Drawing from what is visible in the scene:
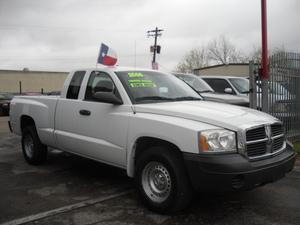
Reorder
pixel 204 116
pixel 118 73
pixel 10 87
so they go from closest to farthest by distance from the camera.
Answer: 1. pixel 204 116
2. pixel 118 73
3. pixel 10 87

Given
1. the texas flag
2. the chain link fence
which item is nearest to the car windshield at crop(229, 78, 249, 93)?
the chain link fence

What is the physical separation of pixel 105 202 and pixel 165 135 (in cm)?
139

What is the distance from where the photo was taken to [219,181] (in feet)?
12.9

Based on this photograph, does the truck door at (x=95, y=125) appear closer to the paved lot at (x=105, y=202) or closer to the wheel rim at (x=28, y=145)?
the paved lot at (x=105, y=202)

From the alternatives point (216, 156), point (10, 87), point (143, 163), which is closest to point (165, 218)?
point (143, 163)

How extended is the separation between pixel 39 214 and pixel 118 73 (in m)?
2.22

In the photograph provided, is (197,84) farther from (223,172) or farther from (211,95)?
(223,172)

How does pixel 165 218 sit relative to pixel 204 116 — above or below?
below

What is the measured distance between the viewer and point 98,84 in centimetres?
576

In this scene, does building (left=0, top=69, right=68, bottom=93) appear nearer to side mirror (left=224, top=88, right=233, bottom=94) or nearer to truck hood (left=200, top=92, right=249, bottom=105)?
side mirror (left=224, top=88, right=233, bottom=94)

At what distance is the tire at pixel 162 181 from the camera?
4199mm

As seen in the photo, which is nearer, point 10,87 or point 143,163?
point 143,163

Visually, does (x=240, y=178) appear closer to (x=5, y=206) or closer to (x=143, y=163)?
(x=143, y=163)

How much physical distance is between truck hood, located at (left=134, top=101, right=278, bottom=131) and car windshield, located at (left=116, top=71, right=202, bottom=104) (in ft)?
0.88
